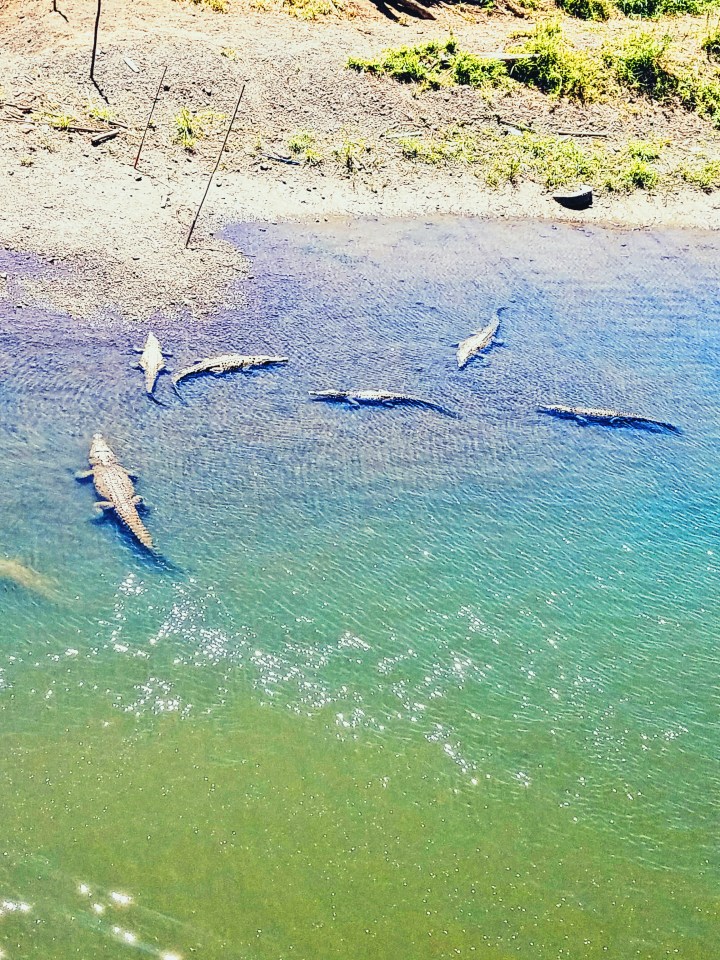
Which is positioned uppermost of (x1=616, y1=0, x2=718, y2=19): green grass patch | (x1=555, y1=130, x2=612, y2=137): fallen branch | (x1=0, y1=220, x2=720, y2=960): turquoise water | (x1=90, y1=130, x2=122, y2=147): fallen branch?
(x1=616, y1=0, x2=718, y2=19): green grass patch

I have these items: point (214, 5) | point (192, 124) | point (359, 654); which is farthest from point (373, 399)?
point (214, 5)

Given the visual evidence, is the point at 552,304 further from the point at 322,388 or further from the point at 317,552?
the point at 317,552

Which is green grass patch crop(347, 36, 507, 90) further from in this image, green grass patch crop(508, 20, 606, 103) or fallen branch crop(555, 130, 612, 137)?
fallen branch crop(555, 130, 612, 137)

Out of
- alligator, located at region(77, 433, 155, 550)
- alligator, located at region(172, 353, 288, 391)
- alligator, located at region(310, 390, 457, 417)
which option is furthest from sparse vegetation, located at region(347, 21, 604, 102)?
alligator, located at region(77, 433, 155, 550)

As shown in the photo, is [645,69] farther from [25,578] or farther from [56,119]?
[25,578]

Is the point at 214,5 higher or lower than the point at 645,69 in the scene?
lower

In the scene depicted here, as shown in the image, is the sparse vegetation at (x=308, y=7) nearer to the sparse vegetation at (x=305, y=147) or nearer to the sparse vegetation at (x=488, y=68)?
the sparse vegetation at (x=488, y=68)
